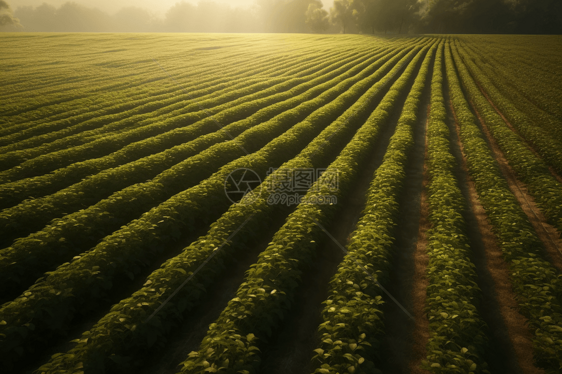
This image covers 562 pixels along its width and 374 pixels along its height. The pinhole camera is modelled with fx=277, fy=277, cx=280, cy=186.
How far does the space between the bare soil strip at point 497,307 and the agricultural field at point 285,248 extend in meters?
0.04

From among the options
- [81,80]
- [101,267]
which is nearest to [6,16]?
[81,80]

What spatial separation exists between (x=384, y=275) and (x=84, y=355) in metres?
7.16

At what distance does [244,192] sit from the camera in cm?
1303

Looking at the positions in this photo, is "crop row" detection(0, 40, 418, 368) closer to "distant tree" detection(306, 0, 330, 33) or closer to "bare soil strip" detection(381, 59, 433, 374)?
"bare soil strip" detection(381, 59, 433, 374)

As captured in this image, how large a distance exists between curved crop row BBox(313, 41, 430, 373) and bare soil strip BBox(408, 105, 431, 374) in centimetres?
98

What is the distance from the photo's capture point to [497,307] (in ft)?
25.0

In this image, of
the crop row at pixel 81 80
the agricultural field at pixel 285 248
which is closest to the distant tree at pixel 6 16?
the crop row at pixel 81 80

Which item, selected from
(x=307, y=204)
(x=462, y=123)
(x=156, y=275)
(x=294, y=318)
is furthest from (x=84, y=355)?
(x=462, y=123)

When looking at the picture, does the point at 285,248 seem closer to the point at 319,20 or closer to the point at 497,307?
the point at 497,307

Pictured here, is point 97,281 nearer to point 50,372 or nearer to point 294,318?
point 50,372

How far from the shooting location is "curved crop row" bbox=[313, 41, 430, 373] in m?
5.41

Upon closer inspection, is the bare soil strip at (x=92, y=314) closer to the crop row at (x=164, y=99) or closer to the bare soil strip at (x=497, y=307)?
the bare soil strip at (x=497, y=307)

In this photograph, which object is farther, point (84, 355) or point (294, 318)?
point (294, 318)

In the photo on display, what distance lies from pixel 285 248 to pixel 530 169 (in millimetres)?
13217
